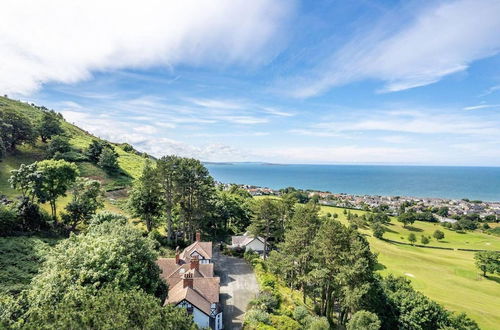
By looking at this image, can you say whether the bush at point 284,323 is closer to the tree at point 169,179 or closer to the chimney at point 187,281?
the chimney at point 187,281

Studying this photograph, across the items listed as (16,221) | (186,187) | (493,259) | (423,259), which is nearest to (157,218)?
(186,187)

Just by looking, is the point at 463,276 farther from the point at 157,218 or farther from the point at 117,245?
the point at 117,245

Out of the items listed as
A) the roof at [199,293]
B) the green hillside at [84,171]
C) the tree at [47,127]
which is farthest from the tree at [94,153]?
the roof at [199,293]

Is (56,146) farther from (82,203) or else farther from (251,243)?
(251,243)

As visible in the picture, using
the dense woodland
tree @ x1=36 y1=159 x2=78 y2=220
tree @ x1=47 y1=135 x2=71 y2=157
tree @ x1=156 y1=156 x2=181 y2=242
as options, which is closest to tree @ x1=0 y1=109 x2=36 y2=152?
the dense woodland

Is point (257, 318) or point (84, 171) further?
point (84, 171)

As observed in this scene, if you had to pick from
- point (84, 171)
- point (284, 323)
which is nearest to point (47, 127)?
point (84, 171)

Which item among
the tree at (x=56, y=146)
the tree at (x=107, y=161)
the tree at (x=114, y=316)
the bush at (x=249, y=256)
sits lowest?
the bush at (x=249, y=256)
